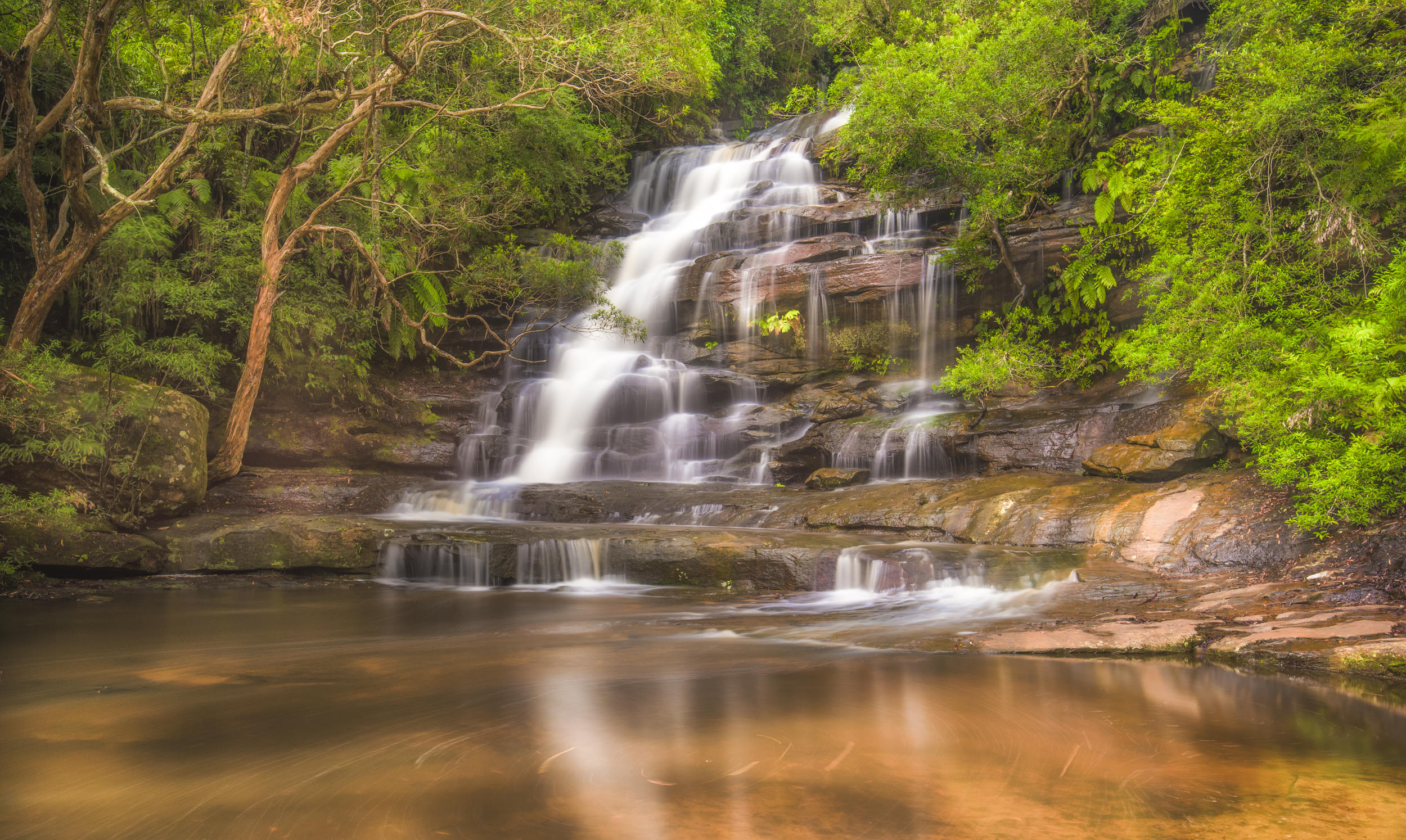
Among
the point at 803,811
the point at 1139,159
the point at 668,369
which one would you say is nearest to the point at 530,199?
the point at 668,369

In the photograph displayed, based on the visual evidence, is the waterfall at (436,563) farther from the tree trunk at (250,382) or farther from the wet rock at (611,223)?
the wet rock at (611,223)

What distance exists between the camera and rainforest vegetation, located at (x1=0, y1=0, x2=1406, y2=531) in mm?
7488

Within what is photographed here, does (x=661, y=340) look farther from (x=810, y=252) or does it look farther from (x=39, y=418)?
(x=39, y=418)

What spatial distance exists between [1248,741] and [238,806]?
4683 millimetres

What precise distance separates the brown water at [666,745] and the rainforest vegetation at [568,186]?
3868 millimetres

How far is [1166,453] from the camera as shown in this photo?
9945 mm

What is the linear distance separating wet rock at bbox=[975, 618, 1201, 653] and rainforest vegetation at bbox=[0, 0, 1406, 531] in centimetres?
226

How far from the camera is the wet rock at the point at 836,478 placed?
1266 centimetres

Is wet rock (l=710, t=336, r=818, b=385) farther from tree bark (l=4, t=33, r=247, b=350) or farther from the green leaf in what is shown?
tree bark (l=4, t=33, r=247, b=350)

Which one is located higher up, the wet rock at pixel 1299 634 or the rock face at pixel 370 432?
the rock face at pixel 370 432

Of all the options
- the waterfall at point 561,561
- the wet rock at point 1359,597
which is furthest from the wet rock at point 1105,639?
the waterfall at point 561,561

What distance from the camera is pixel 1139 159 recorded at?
429 inches

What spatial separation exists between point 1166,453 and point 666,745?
8653mm

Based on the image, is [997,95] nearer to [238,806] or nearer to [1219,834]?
[1219,834]
